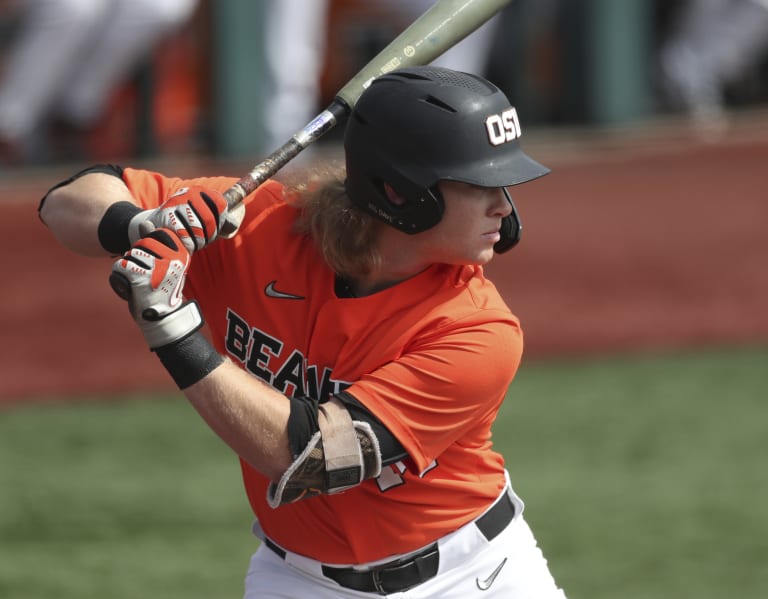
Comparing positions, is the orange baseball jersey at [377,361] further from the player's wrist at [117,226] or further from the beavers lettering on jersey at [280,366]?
the player's wrist at [117,226]

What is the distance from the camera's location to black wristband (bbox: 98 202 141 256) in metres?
2.94

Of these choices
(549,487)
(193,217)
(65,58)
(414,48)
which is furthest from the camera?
(65,58)

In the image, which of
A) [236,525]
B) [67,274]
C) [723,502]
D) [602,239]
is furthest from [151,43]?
[723,502]

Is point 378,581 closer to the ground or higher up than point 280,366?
closer to the ground

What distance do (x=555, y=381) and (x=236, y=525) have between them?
244 centimetres

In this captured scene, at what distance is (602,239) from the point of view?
294 inches

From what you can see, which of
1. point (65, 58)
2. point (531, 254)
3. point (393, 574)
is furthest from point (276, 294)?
point (65, 58)

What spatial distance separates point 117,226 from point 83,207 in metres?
0.16

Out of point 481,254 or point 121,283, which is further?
point 481,254

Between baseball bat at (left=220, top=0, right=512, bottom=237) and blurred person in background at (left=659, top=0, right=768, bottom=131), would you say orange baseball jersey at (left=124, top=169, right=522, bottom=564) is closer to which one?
baseball bat at (left=220, top=0, right=512, bottom=237)

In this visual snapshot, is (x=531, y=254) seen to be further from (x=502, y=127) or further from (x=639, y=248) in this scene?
(x=502, y=127)

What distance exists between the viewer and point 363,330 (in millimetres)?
2850

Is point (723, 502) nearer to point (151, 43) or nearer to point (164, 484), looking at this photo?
point (164, 484)

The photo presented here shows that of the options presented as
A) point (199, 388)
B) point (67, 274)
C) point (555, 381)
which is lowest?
point (555, 381)
